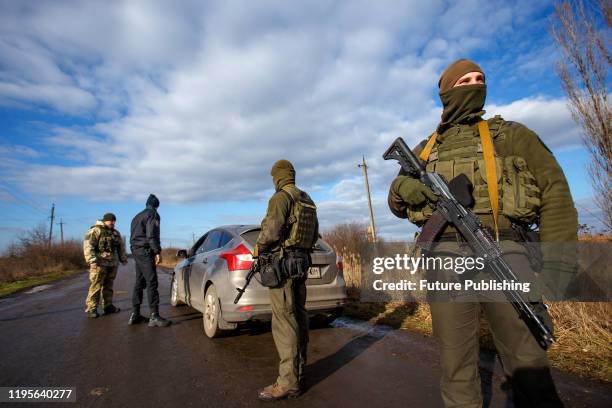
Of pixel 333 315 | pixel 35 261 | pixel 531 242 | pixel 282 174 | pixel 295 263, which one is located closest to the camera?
pixel 531 242

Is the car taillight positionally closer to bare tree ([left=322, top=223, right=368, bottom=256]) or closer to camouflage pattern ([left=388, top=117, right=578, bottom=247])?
camouflage pattern ([left=388, top=117, right=578, bottom=247])

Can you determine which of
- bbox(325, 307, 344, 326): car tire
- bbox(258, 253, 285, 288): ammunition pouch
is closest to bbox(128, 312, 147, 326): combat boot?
bbox(325, 307, 344, 326): car tire

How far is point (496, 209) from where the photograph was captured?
177cm

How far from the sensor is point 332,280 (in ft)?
Result: 15.9

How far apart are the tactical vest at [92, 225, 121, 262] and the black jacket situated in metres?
1.59

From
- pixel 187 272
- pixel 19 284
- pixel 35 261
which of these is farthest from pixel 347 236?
pixel 35 261

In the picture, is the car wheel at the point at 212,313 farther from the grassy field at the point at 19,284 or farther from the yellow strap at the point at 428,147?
the grassy field at the point at 19,284

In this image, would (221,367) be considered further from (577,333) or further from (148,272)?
(577,333)

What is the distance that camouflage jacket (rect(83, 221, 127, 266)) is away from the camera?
6.66 m

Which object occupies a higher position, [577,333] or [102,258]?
[102,258]

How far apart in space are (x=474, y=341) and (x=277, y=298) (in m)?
1.70

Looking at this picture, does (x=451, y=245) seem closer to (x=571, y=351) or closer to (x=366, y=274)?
(x=571, y=351)

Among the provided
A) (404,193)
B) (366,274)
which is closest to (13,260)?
(366,274)

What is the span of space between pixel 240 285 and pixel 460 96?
3481 mm
